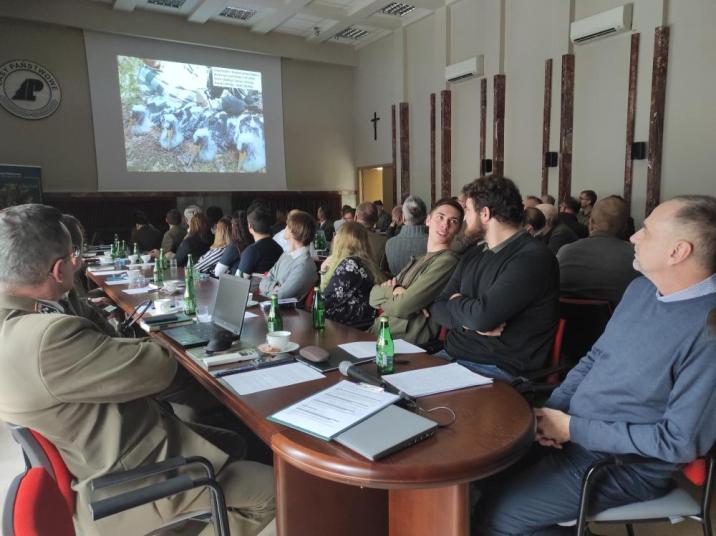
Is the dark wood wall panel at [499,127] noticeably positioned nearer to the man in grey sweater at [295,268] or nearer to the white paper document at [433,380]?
the man in grey sweater at [295,268]

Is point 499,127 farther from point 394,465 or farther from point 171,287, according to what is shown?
point 394,465

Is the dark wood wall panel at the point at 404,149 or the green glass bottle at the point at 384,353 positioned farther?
the dark wood wall panel at the point at 404,149

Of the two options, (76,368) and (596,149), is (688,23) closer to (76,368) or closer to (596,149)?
(596,149)

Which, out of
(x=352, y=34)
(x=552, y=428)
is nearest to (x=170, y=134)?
(x=352, y=34)

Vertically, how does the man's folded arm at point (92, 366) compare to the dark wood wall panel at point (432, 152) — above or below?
below

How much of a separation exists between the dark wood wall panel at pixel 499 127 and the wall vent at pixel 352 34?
3586 mm

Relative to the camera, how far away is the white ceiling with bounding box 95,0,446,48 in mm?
8352

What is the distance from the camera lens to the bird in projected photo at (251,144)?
33.4 ft

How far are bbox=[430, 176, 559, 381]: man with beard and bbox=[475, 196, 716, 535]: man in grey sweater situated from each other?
0.46 m

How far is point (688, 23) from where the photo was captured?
19.0ft

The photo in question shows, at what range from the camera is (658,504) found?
1.35 metres

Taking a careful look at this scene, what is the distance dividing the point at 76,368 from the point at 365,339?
1.10m

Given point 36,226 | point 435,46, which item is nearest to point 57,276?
point 36,226

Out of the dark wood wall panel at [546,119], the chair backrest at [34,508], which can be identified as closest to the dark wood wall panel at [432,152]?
the dark wood wall panel at [546,119]
